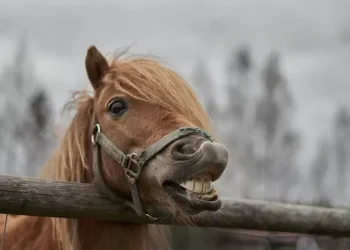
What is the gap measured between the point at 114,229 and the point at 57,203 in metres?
0.47

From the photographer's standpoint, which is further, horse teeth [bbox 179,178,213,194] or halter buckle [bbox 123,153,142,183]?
halter buckle [bbox 123,153,142,183]

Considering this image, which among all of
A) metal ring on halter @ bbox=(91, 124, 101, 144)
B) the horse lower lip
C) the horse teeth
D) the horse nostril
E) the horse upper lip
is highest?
metal ring on halter @ bbox=(91, 124, 101, 144)

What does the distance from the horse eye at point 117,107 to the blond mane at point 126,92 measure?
7 cm

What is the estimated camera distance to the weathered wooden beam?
86.9 inches

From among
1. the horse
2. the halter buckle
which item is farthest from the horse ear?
the halter buckle

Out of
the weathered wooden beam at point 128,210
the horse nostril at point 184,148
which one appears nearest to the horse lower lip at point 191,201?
the horse nostril at point 184,148

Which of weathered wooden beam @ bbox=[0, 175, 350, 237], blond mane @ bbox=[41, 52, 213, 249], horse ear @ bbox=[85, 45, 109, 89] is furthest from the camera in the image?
horse ear @ bbox=[85, 45, 109, 89]

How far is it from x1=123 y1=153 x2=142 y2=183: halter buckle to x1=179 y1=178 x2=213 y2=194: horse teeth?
12.3 inches

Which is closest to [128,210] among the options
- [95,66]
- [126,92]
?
[126,92]

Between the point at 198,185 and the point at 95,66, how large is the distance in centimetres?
109

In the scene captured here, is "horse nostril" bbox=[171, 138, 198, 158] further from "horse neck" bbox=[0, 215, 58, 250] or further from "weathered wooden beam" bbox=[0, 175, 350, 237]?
"horse neck" bbox=[0, 215, 58, 250]

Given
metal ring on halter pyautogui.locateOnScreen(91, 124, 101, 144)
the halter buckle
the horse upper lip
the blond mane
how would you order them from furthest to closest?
metal ring on halter pyautogui.locateOnScreen(91, 124, 101, 144) → the blond mane → the halter buckle → the horse upper lip

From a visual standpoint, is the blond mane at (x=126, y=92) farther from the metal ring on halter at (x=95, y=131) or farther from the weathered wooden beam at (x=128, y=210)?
the weathered wooden beam at (x=128, y=210)

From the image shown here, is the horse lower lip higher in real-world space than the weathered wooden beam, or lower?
lower
